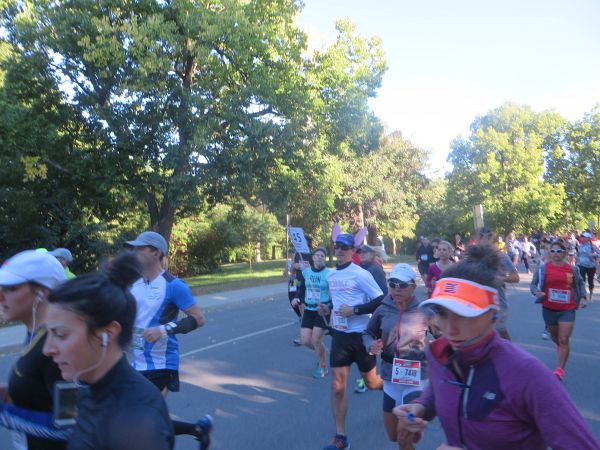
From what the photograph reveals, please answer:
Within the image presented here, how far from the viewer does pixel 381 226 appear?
4100 cm

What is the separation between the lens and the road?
5508 mm

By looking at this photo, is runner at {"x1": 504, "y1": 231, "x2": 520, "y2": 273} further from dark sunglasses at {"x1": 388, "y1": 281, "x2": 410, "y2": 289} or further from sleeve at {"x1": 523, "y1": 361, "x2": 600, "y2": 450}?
sleeve at {"x1": 523, "y1": 361, "x2": 600, "y2": 450}

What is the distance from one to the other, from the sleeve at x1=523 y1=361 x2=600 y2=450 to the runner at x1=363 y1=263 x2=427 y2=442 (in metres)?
2.38

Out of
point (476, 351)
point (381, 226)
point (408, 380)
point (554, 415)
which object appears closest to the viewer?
point (554, 415)

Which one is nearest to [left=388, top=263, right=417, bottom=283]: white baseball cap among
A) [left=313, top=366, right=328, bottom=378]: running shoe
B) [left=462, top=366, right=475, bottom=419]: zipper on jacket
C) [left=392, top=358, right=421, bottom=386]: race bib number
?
[left=392, top=358, right=421, bottom=386]: race bib number

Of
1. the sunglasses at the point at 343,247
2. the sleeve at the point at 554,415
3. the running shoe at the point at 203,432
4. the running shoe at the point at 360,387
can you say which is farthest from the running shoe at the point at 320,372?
the sleeve at the point at 554,415

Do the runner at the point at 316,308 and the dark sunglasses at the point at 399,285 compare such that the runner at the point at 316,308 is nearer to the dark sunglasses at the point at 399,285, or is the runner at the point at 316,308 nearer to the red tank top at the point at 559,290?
the red tank top at the point at 559,290

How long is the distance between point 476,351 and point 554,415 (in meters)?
0.33

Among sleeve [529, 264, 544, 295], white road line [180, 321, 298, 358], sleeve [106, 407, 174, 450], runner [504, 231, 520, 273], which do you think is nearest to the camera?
sleeve [106, 407, 174, 450]

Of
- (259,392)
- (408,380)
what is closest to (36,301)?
(408,380)

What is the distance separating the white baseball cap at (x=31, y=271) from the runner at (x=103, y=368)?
61cm

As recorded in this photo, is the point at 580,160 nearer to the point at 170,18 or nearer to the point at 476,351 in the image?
the point at 170,18

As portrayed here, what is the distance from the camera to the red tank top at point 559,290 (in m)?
7.27

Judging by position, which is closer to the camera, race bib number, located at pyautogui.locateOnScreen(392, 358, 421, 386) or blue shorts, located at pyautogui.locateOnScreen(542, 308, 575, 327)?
race bib number, located at pyautogui.locateOnScreen(392, 358, 421, 386)
